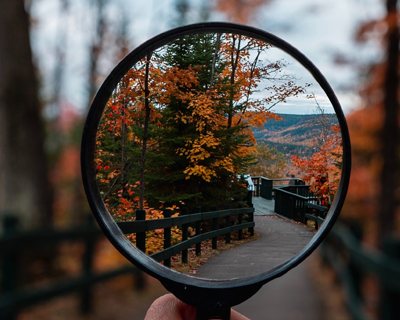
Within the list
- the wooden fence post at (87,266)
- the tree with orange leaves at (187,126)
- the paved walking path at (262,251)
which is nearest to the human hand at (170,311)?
the paved walking path at (262,251)

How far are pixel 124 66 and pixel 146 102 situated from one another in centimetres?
25

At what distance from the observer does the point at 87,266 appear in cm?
297

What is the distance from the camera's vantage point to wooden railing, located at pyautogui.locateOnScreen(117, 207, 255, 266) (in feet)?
1.76

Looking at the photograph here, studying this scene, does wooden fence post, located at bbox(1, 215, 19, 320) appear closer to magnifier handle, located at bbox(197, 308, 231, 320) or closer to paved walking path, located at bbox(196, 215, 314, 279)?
paved walking path, located at bbox(196, 215, 314, 279)

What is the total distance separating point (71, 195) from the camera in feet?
10.9

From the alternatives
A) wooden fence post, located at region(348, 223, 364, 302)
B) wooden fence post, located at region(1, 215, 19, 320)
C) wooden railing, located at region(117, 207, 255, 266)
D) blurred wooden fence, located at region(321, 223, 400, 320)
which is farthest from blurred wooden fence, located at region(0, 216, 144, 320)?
wooden railing, located at region(117, 207, 255, 266)

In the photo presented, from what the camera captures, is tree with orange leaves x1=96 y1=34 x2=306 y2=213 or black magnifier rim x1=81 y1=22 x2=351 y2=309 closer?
black magnifier rim x1=81 y1=22 x2=351 y2=309

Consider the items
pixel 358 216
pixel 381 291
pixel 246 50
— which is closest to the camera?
pixel 246 50

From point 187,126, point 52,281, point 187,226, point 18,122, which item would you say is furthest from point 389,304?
point 18,122

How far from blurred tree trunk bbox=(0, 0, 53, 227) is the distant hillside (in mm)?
3204

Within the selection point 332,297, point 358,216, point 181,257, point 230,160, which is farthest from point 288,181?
point 332,297

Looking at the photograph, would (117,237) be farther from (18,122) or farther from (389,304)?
(18,122)

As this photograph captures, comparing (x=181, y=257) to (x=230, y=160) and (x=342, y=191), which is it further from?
(x=342, y=191)

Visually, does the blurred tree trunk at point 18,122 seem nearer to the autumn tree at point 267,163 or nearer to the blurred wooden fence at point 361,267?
the blurred wooden fence at point 361,267
